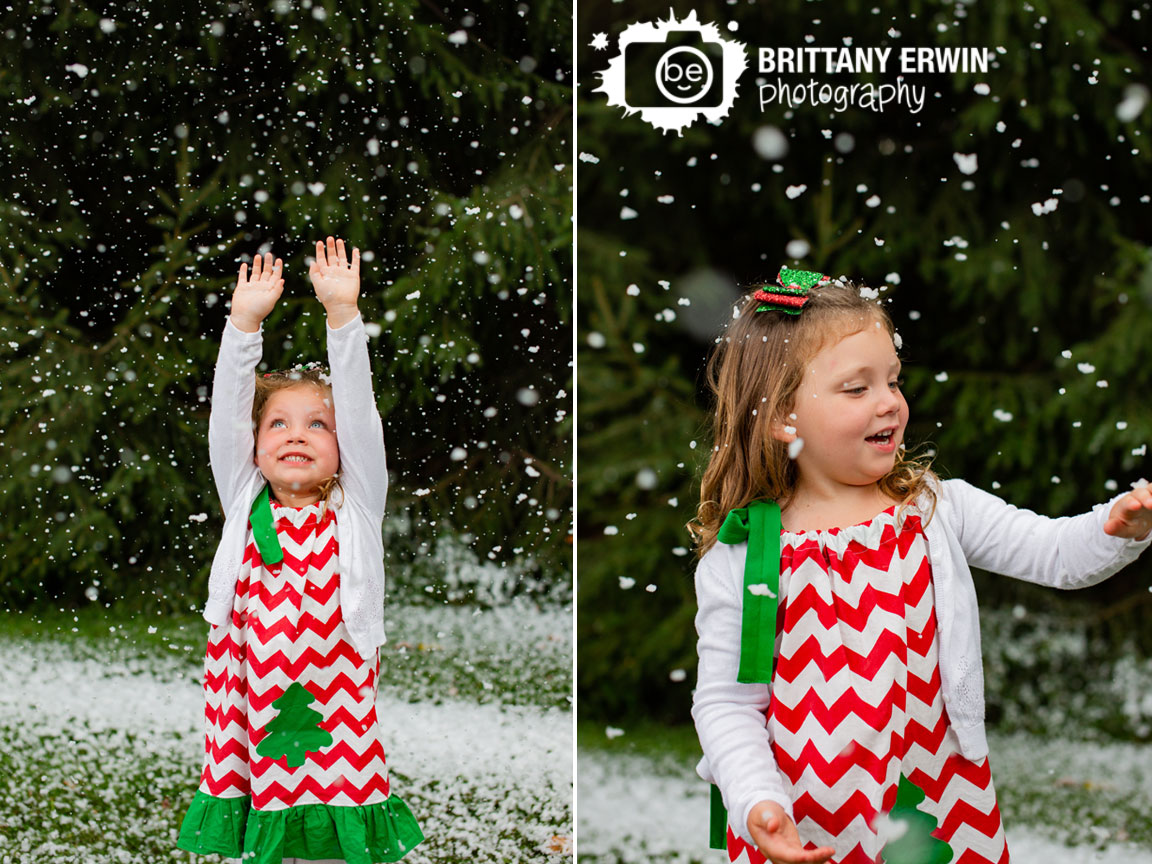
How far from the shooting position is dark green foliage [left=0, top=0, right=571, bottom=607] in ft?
7.35

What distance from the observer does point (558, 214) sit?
2400 mm

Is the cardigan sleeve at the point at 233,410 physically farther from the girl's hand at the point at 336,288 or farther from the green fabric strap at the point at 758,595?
the green fabric strap at the point at 758,595

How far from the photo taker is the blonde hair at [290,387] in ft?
4.35

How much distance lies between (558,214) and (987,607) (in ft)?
4.56

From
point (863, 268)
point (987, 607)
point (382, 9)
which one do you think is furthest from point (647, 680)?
point (382, 9)

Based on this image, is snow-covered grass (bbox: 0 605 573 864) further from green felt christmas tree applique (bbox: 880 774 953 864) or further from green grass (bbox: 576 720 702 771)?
green felt christmas tree applique (bbox: 880 774 953 864)

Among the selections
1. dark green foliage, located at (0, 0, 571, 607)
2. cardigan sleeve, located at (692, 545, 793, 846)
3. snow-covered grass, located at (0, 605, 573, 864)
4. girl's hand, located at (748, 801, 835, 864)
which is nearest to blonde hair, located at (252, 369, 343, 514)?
cardigan sleeve, located at (692, 545, 793, 846)

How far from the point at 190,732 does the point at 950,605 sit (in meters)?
1.73

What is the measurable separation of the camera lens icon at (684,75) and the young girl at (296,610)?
1107 millimetres

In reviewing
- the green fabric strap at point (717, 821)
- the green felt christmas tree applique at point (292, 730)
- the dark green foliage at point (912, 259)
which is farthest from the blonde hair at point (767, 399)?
the dark green foliage at point (912, 259)

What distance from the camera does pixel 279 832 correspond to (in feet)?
4.21

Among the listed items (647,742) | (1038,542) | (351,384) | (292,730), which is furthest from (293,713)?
(647,742)

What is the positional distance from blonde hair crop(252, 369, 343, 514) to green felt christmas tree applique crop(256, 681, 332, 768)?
0.72ft

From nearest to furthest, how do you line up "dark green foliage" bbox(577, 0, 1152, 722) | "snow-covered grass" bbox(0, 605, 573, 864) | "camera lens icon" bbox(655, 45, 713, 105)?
"snow-covered grass" bbox(0, 605, 573, 864), "camera lens icon" bbox(655, 45, 713, 105), "dark green foliage" bbox(577, 0, 1152, 722)
